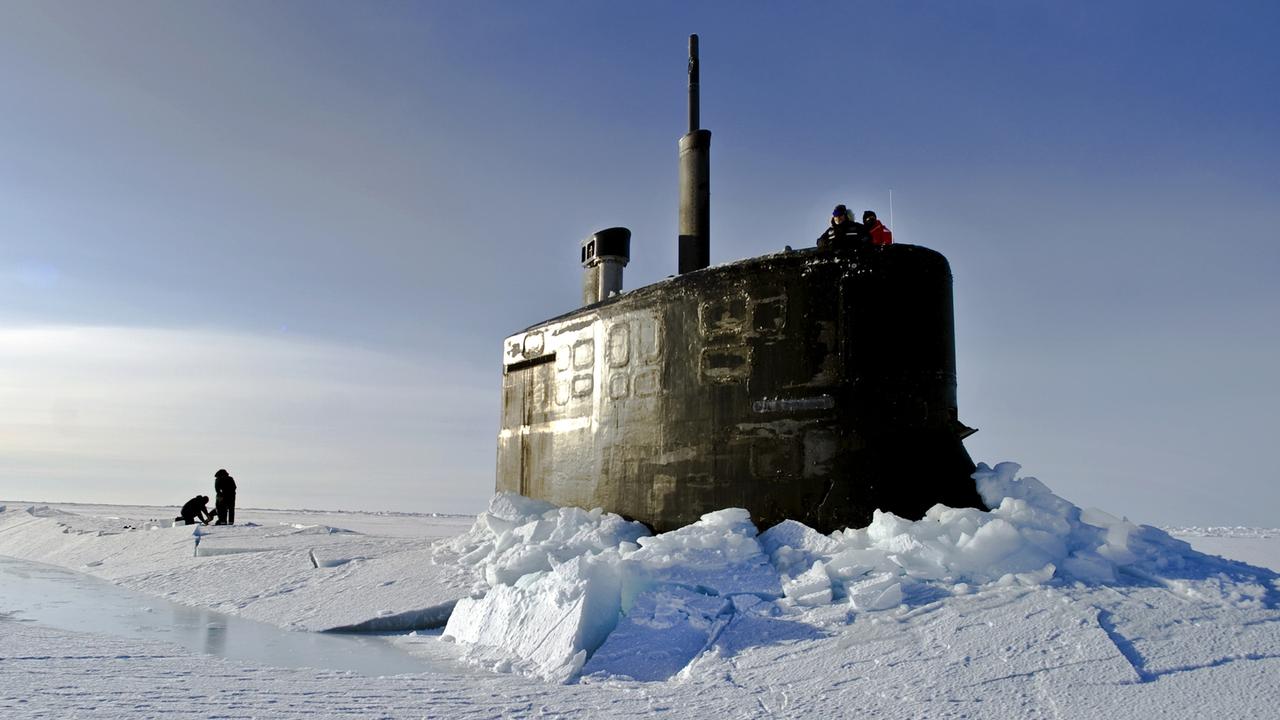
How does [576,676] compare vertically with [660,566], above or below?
below

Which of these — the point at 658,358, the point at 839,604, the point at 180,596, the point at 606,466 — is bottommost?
the point at 180,596

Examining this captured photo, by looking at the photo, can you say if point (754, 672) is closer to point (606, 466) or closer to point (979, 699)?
point (979, 699)

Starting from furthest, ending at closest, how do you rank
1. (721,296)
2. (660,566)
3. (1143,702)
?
1. (721,296)
2. (660,566)
3. (1143,702)

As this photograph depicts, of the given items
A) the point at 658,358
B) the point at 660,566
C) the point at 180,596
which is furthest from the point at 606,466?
the point at 180,596

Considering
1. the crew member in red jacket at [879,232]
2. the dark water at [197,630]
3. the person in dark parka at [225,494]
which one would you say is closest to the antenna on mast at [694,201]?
the crew member in red jacket at [879,232]

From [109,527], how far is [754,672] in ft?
57.6

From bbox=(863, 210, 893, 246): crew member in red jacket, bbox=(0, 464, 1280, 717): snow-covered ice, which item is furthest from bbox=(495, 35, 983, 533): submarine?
bbox=(863, 210, 893, 246): crew member in red jacket

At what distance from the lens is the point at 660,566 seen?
546 centimetres

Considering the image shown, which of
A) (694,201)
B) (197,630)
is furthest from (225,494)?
(694,201)

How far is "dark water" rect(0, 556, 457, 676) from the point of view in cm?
535

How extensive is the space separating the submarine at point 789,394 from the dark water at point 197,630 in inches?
84.2

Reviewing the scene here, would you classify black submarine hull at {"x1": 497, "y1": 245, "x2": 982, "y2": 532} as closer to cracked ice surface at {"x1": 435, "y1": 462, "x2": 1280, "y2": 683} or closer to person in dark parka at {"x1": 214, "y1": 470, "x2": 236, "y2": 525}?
cracked ice surface at {"x1": 435, "y1": 462, "x2": 1280, "y2": 683}

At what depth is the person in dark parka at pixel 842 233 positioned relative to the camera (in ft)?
19.6

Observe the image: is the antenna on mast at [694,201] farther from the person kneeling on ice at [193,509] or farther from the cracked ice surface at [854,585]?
the person kneeling on ice at [193,509]
